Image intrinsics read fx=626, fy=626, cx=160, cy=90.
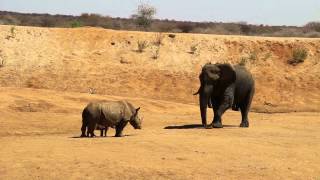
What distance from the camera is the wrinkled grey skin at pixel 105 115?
17.0 m

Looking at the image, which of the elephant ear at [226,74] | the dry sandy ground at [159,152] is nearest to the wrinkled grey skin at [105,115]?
the dry sandy ground at [159,152]

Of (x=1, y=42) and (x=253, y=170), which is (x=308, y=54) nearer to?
(x=1, y=42)

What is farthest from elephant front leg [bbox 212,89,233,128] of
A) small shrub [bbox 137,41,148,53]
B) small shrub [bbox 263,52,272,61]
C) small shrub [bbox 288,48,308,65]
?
small shrub [bbox 288,48,308,65]

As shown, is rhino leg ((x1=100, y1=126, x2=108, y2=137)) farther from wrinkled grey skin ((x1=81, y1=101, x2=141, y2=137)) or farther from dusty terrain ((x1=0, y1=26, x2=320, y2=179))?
dusty terrain ((x1=0, y1=26, x2=320, y2=179))

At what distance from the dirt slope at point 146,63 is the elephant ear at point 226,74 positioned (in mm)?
10899

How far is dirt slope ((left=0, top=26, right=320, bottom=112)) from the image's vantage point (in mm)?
33375

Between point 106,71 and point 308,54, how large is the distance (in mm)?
13468

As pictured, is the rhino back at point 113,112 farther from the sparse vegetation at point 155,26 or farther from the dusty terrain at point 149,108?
the sparse vegetation at point 155,26

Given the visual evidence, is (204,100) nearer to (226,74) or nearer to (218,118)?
(218,118)

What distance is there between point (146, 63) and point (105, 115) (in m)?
20.7

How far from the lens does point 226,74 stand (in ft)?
67.9

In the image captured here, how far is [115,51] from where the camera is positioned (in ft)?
128

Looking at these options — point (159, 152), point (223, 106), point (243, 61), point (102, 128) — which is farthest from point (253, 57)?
point (159, 152)

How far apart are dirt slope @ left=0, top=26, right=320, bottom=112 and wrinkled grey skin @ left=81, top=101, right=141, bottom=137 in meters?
14.7
